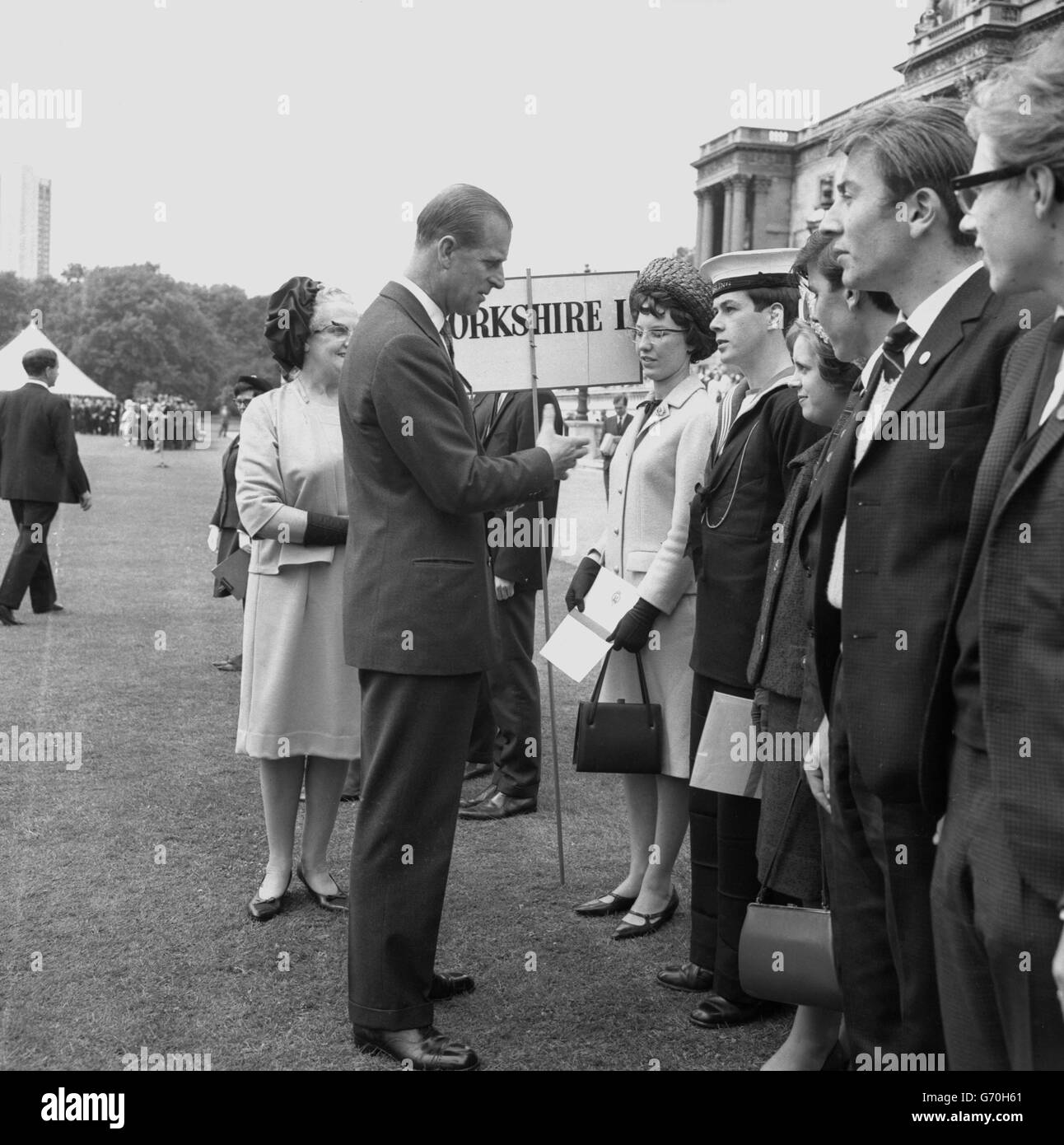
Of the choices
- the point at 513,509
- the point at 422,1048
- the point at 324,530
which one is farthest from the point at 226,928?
the point at 513,509

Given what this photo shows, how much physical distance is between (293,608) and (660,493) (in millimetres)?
1427

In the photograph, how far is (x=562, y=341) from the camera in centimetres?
575

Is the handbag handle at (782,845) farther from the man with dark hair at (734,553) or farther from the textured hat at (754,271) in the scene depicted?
the textured hat at (754,271)

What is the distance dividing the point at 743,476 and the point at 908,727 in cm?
178

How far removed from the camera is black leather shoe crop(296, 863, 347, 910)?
513cm

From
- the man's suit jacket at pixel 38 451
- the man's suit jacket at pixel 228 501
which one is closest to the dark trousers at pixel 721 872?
the man's suit jacket at pixel 228 501

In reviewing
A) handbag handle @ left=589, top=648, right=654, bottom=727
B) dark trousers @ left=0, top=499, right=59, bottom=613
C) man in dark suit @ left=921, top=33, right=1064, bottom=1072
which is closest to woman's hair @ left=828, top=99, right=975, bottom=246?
man in dark suit @ left=921, top=33, right=1064, bottom=1072

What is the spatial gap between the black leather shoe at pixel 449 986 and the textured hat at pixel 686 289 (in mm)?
2389

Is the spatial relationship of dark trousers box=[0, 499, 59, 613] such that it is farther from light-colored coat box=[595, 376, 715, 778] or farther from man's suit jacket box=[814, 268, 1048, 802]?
man's suit jacket box=[814, 268, 1048, 802]

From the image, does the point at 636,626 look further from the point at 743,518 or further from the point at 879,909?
the point at 879,909

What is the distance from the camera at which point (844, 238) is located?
9.48ft

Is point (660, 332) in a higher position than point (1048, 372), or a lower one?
higher

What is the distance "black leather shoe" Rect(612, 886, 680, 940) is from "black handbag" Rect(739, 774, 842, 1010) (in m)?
1.41
